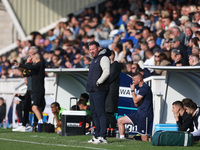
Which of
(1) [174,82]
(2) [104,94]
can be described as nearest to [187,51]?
(1) [174,82]

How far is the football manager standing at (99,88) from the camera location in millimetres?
9625

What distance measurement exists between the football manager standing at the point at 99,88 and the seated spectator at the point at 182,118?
179cm

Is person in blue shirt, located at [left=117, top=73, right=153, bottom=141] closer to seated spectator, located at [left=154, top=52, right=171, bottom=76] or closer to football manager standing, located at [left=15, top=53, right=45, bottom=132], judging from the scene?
seated spectator, located at [left=154, top=52, right=171, bottom=76]

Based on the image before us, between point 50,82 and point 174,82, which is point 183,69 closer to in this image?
point 174,82

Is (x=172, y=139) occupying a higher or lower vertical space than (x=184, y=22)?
lower

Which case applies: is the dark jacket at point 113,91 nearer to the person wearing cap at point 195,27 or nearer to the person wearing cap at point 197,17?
the person wearing cap at point 195,27

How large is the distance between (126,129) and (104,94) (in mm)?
2684

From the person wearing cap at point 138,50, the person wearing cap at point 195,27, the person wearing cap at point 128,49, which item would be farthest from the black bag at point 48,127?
the person wearing cap at point 195,27

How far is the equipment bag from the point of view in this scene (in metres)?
9.27

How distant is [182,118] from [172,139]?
150 cm

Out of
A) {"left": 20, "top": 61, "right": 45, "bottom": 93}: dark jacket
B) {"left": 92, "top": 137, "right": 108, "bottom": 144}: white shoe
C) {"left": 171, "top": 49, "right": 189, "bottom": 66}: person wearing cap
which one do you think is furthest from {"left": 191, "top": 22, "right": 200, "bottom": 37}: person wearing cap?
{"left": 92, "top": 137, "right": 108, "bottom": 144}: white shoe

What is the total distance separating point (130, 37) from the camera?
18.5 meters

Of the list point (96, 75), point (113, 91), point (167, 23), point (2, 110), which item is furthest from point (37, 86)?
point (167, 23)

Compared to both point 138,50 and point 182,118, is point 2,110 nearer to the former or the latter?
point 138,50
